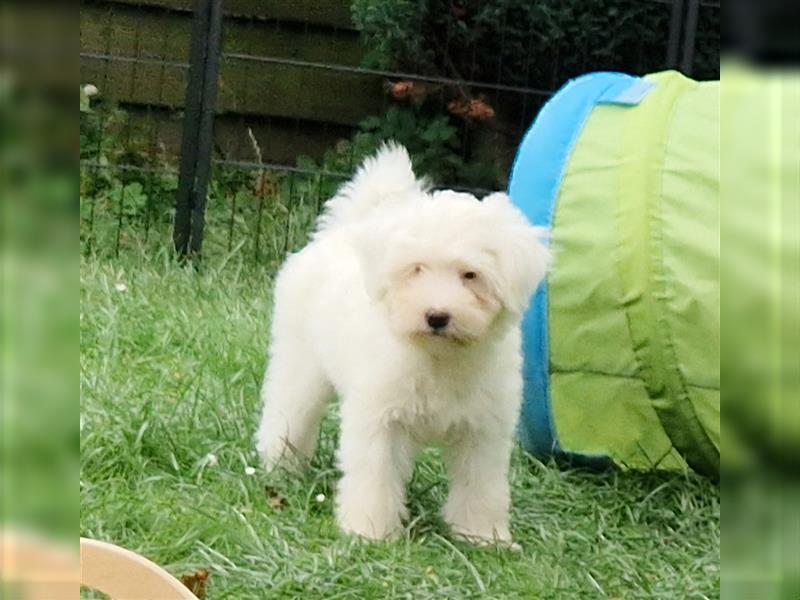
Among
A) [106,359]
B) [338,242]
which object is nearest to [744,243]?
[338,242]

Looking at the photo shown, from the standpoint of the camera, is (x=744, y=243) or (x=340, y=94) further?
(x=340, y=94)

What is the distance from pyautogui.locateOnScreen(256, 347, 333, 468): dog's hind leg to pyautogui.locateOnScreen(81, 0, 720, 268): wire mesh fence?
2.11 m

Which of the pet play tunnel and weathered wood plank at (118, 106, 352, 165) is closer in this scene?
the pet play tunnel

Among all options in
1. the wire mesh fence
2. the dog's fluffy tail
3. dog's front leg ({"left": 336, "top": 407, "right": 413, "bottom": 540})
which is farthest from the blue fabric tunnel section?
the wire mesh fence

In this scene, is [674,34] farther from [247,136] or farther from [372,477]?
[372,477]

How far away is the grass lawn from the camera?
2062 mm

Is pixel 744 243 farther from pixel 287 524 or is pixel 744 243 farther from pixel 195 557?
pixel 287 524

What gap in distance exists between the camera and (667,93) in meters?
2.88

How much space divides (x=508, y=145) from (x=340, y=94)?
0.70m

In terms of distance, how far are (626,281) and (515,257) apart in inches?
20.4

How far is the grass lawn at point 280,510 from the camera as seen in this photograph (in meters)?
2.06

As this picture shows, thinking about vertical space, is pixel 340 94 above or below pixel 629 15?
below

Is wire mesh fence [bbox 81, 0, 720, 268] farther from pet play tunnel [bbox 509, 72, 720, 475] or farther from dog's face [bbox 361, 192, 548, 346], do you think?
dog's face [bbox 361, 192, 548, 346]

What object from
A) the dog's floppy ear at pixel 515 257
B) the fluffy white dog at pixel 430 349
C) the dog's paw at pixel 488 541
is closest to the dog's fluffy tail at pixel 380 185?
the fluffy white dog at pixel 430 349
